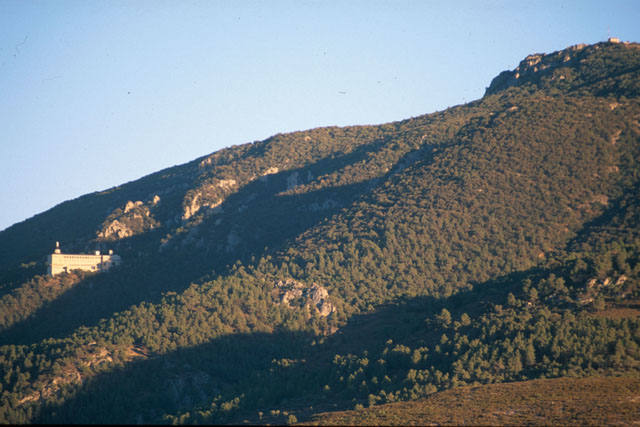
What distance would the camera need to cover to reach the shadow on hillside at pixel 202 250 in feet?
402

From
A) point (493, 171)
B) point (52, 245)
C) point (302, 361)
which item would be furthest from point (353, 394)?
point (52, 245)

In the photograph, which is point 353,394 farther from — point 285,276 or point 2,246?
point 2,246

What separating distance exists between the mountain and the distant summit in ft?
2.00

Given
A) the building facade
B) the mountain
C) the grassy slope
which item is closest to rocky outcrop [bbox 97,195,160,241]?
the mountain

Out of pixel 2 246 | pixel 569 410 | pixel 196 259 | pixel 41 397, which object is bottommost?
pixel 569 410

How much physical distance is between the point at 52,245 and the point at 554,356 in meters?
118

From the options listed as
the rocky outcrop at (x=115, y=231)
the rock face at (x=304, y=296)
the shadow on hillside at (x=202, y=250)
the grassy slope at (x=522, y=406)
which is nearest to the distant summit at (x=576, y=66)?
the shadow on hillside at (x=202, y=250)

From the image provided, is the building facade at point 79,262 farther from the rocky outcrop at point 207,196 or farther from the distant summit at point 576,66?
the distant summit at point 576,66

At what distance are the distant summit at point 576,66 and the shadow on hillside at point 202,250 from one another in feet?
127

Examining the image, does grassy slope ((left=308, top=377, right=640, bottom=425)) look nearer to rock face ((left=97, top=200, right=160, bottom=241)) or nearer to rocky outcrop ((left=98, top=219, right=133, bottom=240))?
rocky outcrop ((left=98, top=219, right=133, bottom=240))

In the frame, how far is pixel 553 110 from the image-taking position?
13438 centimetres

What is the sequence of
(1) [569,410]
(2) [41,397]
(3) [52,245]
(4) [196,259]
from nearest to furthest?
(1) [569,410]
(2) [41,397]
(4) [196,259]
(3) [52,245]

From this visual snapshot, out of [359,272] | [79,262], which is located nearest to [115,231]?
[79,262]

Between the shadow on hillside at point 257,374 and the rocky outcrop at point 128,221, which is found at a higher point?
the rocky outcrop at point 128,221
